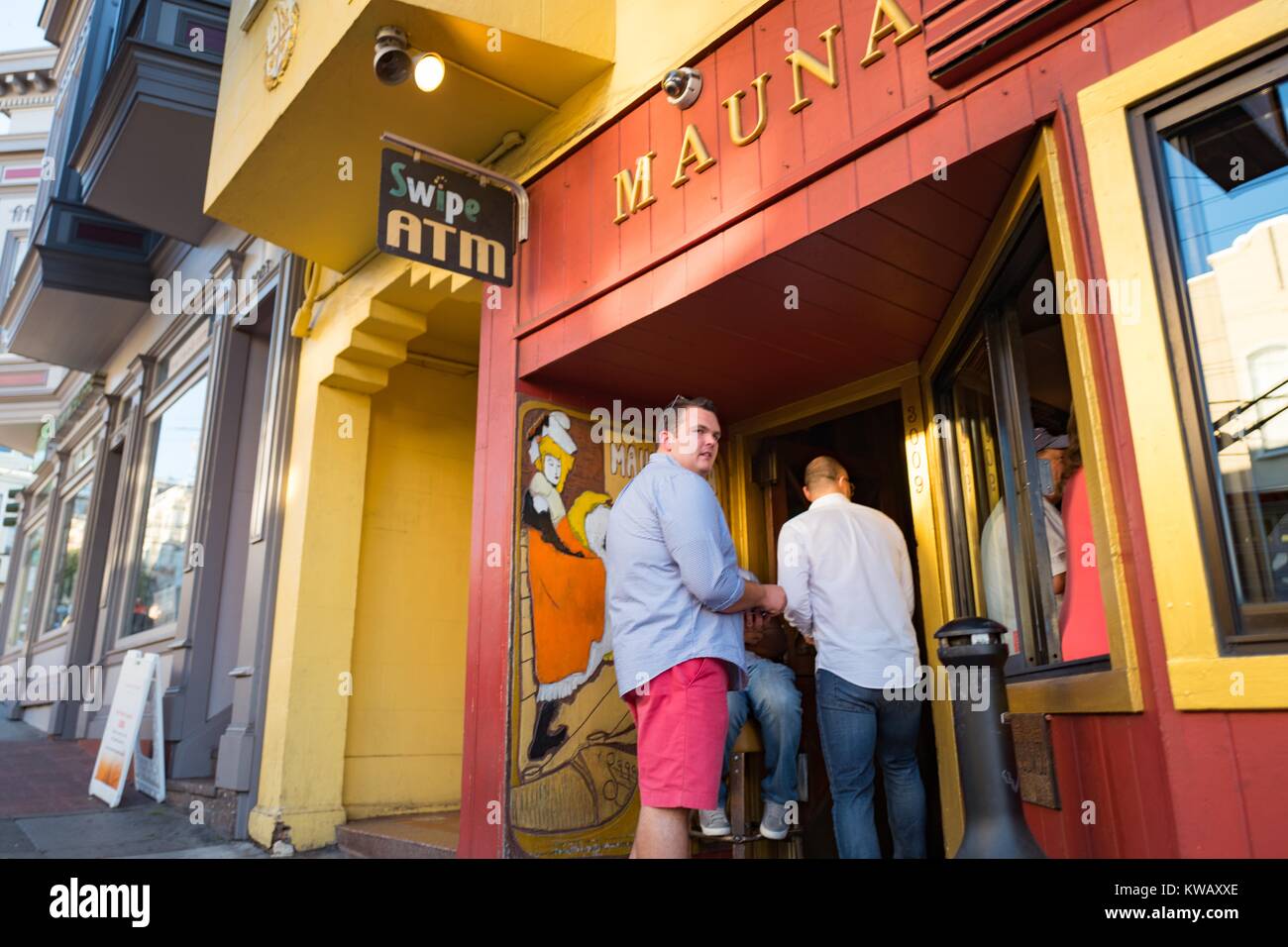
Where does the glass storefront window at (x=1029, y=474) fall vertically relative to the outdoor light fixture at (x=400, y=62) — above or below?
below

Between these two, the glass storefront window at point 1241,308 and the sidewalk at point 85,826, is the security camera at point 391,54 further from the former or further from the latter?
the sidewalk at point 85,826

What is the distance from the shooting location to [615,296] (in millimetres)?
4262

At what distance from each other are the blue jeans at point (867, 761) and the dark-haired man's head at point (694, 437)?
3.13 ft

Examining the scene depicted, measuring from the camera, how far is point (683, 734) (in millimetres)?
2752

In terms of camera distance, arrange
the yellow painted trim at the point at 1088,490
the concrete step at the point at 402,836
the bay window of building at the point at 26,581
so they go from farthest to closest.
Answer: the bay window of building at the point at 26,581, the concrete step at the point at 402,836, the yellow painted trim at the point at 1088,490

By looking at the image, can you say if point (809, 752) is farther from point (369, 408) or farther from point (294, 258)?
point (294, 258)

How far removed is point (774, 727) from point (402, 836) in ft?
7.71

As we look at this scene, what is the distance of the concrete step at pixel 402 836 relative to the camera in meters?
4.77

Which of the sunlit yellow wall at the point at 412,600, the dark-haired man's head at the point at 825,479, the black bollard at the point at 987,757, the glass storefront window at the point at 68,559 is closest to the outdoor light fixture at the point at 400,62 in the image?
the dark-haired man's head at the point at 825,479

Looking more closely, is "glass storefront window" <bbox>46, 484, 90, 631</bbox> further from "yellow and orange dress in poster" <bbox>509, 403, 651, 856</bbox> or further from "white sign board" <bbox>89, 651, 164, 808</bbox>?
"yellow and orange dress in poster" <bbox>509, 403, 651, 856</bbox>

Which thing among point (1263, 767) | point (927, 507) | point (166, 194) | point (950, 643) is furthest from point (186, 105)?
point (1263, 767)

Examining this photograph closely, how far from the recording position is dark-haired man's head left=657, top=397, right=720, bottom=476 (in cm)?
322

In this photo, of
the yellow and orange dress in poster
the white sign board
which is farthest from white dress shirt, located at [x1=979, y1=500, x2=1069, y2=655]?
the white sign board
